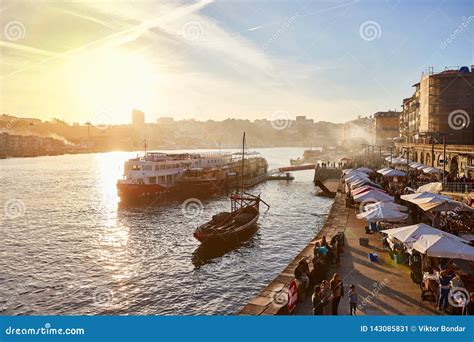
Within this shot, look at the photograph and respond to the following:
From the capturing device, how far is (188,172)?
7819 cm

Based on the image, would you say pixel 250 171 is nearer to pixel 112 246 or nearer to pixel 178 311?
pixel 112 246

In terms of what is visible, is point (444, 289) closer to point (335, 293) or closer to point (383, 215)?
point (335, 293)

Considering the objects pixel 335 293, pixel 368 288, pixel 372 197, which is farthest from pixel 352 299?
pixel 372 197

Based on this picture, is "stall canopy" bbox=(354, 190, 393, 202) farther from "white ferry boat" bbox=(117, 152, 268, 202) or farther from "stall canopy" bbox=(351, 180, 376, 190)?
"white ferry boat" bbox=(117, 152, 268, 202)

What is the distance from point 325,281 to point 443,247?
4.53 meters

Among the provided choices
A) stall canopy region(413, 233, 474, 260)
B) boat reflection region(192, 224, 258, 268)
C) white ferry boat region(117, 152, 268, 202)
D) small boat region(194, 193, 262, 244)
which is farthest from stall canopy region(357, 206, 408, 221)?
white ferry boat region(117, 152, 268, 202)

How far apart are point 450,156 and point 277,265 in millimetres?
35508

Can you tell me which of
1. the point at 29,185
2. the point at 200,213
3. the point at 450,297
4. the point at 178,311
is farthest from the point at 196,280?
the point at 29,185

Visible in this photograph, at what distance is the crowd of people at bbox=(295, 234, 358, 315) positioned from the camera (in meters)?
13.4

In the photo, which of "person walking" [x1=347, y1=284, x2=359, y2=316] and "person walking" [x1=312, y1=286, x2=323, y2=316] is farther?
"person walking" [x1=347, y1=284, x2=359, y2=316]

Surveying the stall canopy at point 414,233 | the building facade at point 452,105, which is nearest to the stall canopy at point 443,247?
the stall canopy at point 414,233

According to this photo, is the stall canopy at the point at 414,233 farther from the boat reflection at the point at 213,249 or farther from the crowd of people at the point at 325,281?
the boat reflection at the point at 213,249

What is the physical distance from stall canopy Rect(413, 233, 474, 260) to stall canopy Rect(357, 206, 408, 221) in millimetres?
6188

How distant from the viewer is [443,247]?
1440 cm
